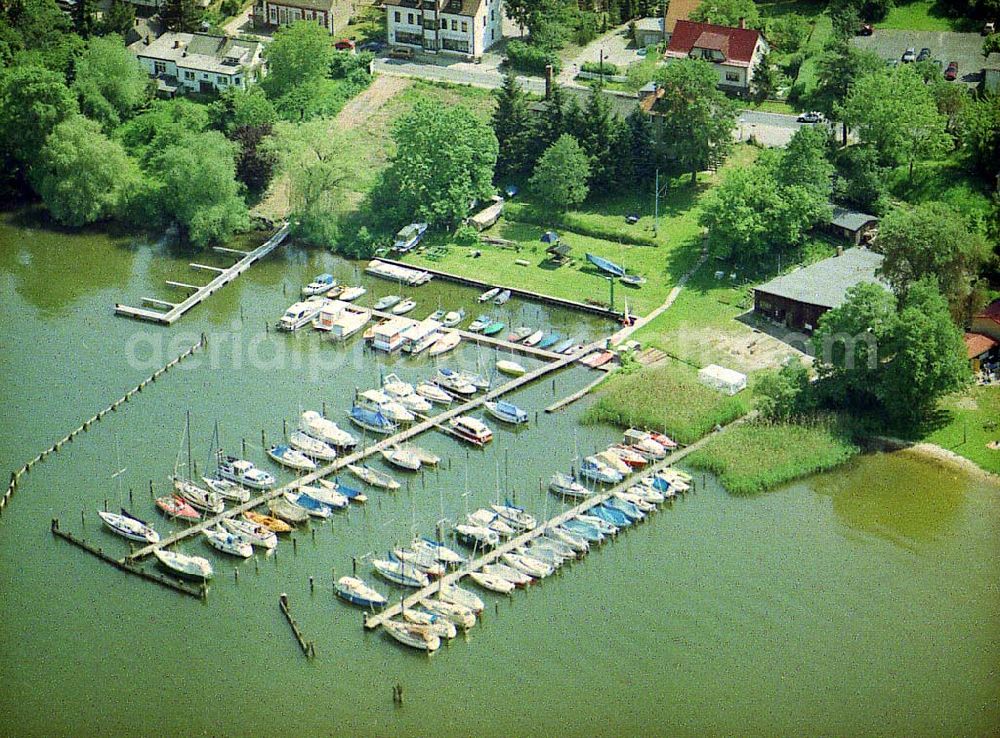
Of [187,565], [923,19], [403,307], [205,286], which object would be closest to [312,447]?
[187,565]

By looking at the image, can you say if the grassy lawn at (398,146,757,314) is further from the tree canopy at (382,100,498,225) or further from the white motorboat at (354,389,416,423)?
the white motorboat at (354,389,416,423)

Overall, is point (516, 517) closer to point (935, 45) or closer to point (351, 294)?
point (351, 294)

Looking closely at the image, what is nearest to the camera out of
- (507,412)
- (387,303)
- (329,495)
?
(329,495)

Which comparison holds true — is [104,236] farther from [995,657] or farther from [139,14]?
[995,657]

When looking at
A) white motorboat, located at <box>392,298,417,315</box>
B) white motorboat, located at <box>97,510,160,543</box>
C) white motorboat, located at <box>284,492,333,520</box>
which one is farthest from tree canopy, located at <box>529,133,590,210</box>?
white motorboat, located at <box>97,510,160,543</box>

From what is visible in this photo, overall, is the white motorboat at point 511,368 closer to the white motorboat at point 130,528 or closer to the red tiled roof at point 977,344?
the white motorboat at point 130,528

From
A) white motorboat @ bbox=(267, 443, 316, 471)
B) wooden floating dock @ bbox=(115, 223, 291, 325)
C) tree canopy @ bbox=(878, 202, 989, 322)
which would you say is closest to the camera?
white motorboat @ bbox=(267, 443, 316, 471)

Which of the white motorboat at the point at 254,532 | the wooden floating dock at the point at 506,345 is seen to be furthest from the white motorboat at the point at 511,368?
the white motorboat at the point at 254,532
